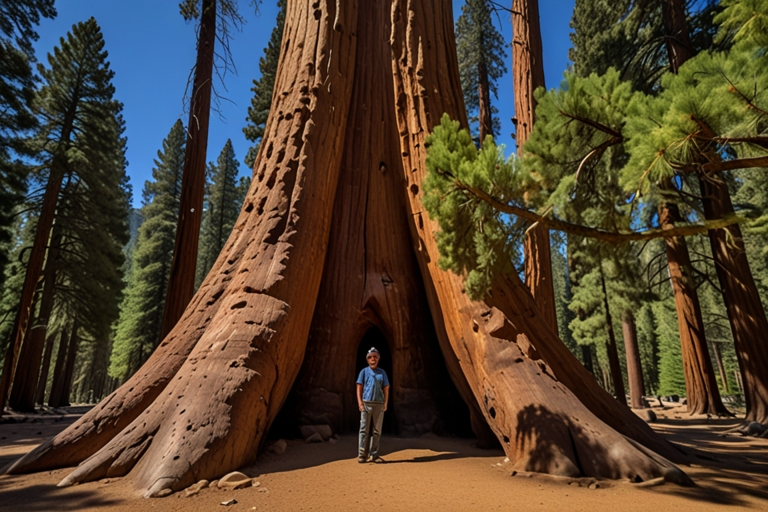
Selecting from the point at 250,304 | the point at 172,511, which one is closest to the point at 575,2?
the point at 250,304

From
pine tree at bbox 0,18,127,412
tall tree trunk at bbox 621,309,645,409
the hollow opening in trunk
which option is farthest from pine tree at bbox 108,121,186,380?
tall tree trunk at bbox 621,309,645,409

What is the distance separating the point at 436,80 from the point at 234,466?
6094 millimetres

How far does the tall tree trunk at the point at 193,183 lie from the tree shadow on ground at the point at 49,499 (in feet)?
12.4

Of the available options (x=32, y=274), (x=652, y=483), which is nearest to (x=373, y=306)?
(x=652, y=483)

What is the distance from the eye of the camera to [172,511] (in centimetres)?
252

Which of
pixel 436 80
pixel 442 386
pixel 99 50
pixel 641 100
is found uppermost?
pixel 99 50

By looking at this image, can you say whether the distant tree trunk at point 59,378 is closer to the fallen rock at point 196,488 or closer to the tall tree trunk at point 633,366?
the fallen rock at point 196,488

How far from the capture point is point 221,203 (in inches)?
1158

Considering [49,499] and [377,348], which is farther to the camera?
[377,348]

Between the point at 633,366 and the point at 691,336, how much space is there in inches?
224

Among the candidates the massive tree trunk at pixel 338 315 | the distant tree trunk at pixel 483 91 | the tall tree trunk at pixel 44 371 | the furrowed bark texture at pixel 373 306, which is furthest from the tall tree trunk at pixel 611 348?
the tall tree trunk at pixel 44 371

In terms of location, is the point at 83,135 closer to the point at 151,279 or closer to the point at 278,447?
the point at 151,279

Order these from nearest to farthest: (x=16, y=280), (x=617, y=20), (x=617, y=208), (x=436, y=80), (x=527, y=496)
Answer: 1. (x=527, y=496)
2. (x=617, y=208)
3. (x=436, y=80)
4. (x=617, y=20)
5. (x=16, y=280)

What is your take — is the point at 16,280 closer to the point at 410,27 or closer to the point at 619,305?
the point at 410,27
